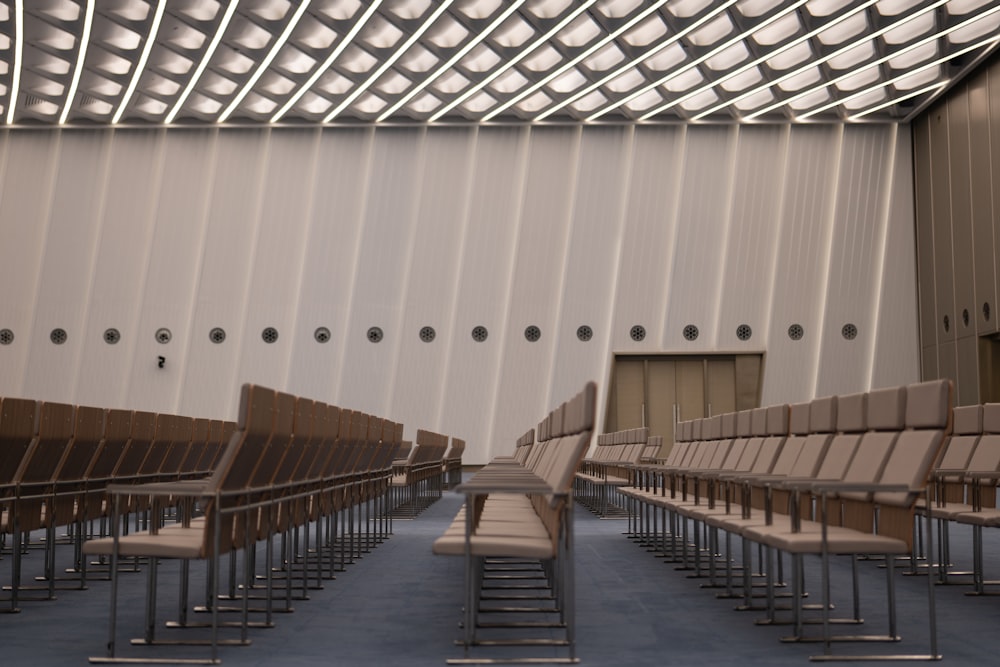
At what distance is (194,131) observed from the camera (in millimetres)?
23750

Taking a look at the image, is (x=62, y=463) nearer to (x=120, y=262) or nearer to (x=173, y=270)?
(x=173, y=270)

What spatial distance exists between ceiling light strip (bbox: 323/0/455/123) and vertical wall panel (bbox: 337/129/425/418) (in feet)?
5.55

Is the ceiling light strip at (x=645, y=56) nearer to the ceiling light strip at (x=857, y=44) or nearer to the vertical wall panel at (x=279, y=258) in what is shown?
the ceiling light strip at (x=857, y=44)

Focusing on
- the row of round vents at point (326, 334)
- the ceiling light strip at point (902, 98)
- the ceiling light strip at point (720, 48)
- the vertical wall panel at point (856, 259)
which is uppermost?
the ceiling light strip at point (902, 98)

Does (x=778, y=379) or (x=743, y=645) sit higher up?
(x=778, y=379)

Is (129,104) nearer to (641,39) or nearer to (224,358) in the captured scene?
(224,358)

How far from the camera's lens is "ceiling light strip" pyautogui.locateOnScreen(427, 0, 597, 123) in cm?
1732

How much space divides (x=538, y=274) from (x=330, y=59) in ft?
22.5

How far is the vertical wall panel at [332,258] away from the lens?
76.3 ft

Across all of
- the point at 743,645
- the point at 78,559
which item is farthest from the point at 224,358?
the point at 743,645

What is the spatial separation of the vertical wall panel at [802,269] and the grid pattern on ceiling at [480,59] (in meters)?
1.16

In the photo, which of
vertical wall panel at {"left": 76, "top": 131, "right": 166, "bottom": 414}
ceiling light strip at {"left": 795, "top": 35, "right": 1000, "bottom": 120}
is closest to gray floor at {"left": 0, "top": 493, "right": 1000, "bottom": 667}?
ceiling light strip at {"left": 795, "top": 35, "right": 1000, "bottom": 120}

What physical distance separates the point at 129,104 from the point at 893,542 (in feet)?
68.5

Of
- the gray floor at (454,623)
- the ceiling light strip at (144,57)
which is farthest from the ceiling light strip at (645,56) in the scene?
the gray floor at (454,623)
